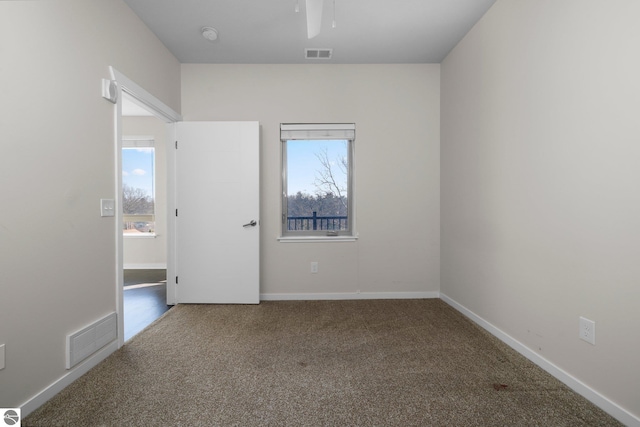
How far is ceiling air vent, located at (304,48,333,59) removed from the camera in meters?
3.05

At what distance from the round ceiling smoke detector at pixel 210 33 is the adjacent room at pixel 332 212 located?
0.7 inches

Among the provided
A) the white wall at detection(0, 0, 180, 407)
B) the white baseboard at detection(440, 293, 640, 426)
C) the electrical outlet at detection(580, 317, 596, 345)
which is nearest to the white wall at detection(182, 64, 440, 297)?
the white baseboard at detection(440, 293, 640, 426)

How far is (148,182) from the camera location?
17.1 ft

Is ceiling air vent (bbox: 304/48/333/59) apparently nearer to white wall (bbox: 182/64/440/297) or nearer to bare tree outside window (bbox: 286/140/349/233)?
white wall (bbox: 182/64/440/297)

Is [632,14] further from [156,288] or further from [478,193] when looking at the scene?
[156,288]

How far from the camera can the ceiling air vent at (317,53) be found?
3.05 meters

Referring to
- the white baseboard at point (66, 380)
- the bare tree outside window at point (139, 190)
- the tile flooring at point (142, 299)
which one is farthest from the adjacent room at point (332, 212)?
the bare tree outside window at point (139, 190)

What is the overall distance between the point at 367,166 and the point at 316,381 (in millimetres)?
2313

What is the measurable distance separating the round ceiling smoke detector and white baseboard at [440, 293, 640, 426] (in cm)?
350

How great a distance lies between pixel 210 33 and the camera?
2693 mm

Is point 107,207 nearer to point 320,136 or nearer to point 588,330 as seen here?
point 320,136

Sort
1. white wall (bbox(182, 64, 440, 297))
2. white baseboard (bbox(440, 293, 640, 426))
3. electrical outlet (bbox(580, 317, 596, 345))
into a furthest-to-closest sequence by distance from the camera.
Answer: white wall (bbox(182, 64, 440, 297))
electrical outlet (bbox(580, 317, 596, 345))
white baseboard (bbox(440, 293, 640, 426))

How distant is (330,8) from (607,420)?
3.14 metres

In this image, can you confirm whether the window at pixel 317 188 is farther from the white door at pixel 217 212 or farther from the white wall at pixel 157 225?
the white wall at pixel 157 225
